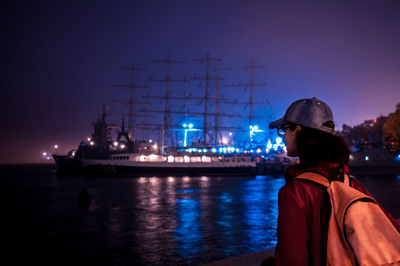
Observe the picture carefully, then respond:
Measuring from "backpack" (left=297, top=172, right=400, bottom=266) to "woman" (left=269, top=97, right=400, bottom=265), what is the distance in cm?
5

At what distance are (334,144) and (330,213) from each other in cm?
47

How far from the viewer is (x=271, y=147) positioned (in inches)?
4914

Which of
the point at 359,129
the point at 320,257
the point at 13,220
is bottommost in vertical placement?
the point at 13,220

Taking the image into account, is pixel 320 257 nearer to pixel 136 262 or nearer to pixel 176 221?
pixel 136 262

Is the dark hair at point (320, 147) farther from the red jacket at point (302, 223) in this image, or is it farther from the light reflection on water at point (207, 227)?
the light reflection on water at point (207, 227)

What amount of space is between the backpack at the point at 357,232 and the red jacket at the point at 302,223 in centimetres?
5

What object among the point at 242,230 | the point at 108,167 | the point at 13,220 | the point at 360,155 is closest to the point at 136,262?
the point at 242,230

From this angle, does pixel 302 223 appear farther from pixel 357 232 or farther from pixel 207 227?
pixel 207 227

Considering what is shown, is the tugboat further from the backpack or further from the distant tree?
the backpack

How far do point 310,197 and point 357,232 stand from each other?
11.3 inches

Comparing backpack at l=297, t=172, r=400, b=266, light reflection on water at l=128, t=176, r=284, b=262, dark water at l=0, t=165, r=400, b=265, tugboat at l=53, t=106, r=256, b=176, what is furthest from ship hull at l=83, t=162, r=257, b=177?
backpack at l=297, t=172, r=400, b=266

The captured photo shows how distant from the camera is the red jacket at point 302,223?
1.92m

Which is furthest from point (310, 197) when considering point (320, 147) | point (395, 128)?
point (395, 128)

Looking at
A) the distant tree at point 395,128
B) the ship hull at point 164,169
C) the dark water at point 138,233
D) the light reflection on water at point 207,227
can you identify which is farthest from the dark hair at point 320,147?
the ship hull at point 164,169
